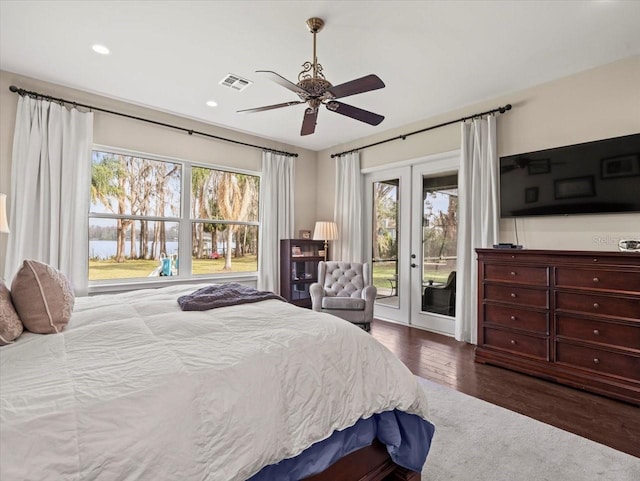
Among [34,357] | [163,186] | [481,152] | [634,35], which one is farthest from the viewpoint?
[163,186]

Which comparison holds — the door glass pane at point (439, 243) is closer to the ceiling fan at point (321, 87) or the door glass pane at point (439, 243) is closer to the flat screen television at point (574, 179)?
the flat screen television at point (574, 179)

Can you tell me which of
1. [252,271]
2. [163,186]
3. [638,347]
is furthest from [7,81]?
[638,347]

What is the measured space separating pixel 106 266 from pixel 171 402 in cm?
370

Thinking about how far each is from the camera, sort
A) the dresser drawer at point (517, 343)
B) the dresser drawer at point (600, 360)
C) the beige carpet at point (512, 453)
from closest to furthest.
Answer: the beige carpet at point (512, 453)
the dresser drawer at point (600, 360)
the dresser drawer at point (517, 343)

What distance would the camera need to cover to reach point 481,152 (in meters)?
3.86

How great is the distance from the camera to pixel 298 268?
18.0ft

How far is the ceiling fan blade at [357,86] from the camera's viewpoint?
2.28m

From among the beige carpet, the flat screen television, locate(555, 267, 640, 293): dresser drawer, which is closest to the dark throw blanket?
the beige carpet

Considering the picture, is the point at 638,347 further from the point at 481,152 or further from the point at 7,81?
the point at 7,81

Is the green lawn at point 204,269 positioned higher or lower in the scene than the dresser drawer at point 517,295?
higher

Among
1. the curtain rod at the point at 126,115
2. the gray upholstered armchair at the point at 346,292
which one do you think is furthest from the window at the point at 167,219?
the gray upholstered armchair at the point at 346,292

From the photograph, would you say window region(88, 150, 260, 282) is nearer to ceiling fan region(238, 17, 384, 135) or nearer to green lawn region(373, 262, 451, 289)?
green lawn region(373, 262, 451, 289)

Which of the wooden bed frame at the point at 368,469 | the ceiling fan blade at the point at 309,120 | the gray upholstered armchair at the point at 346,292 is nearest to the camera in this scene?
the wooden bed frame at the point at 368,469

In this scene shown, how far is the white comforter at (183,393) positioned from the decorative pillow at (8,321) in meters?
0.08
